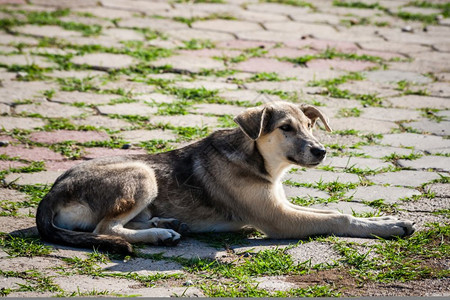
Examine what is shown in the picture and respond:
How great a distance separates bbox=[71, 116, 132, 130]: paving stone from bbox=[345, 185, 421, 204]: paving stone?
256cm

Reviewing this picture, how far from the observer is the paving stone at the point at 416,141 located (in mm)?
7230

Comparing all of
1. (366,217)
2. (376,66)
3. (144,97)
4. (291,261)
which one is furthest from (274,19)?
(291,261)

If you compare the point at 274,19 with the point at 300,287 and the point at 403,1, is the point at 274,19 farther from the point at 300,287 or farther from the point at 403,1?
the point at 300,287

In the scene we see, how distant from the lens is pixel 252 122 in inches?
217

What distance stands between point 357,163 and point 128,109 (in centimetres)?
260

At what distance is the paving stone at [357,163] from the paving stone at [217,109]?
4.64ft

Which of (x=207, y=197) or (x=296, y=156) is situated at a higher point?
(x=296, y=156)

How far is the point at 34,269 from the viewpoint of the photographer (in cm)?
460

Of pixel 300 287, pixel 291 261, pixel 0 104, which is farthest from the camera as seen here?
pixel 0 104

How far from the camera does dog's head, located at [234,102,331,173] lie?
5457 millimetres

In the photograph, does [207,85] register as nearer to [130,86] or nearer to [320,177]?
[130,86]

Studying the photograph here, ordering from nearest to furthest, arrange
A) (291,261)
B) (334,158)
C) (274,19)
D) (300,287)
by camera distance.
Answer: (300,287), (291,261), (334,158), (274,19)

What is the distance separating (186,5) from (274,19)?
1742 mm

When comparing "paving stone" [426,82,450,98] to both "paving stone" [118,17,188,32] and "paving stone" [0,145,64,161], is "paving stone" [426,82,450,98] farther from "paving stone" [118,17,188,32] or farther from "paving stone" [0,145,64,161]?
"paving stone" [0,145,64,161]
